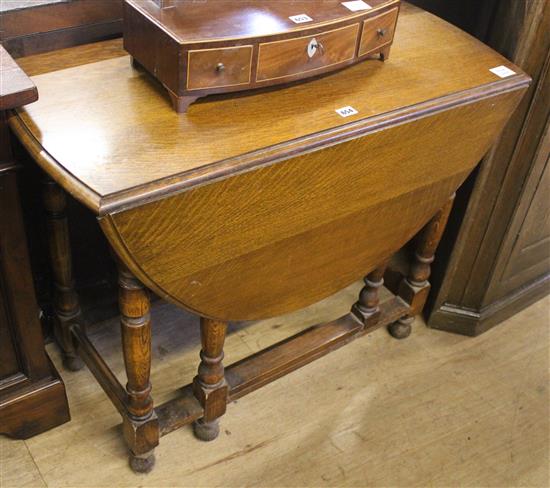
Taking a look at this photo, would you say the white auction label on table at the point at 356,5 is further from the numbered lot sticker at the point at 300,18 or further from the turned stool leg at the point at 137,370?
the turned stool leg at the point at 137,370

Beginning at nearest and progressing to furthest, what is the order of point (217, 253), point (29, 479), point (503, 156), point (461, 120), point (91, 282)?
1. point (217, 253)
2. point (461, 120)
3. point (29, 479)
4. point (503, 156)
5. point (91, 282)

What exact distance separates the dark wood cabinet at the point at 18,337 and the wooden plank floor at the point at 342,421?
7 centimetres

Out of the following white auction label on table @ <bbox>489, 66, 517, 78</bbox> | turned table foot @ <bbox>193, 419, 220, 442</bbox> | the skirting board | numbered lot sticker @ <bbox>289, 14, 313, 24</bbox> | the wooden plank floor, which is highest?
numbered lot sticker @ <bbox>289, 14, 313, 24</bbox>

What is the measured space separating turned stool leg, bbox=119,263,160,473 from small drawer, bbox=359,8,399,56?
1.99 ft

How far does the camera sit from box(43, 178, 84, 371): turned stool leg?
4.83 feet

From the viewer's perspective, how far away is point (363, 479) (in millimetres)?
1641

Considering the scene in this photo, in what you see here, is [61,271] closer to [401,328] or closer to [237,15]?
[237,15]

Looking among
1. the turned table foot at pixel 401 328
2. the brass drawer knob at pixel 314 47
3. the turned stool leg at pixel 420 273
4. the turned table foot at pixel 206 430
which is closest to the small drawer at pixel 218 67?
the brass drawer knob at pixel 314 47

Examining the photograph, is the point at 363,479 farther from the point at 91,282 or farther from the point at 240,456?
the point at 91,282

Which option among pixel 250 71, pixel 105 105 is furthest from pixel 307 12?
pixel 105 105

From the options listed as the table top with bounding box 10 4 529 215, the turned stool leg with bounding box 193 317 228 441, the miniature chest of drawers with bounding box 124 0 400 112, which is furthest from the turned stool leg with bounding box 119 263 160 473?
the miniature chest of drawers with bounding box 124 0 400 112

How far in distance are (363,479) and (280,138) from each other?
86cm

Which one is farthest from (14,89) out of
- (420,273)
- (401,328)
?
(401,328)

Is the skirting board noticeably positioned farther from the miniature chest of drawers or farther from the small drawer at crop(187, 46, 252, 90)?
the small drawer at crop(187, 46, 252, 90)
